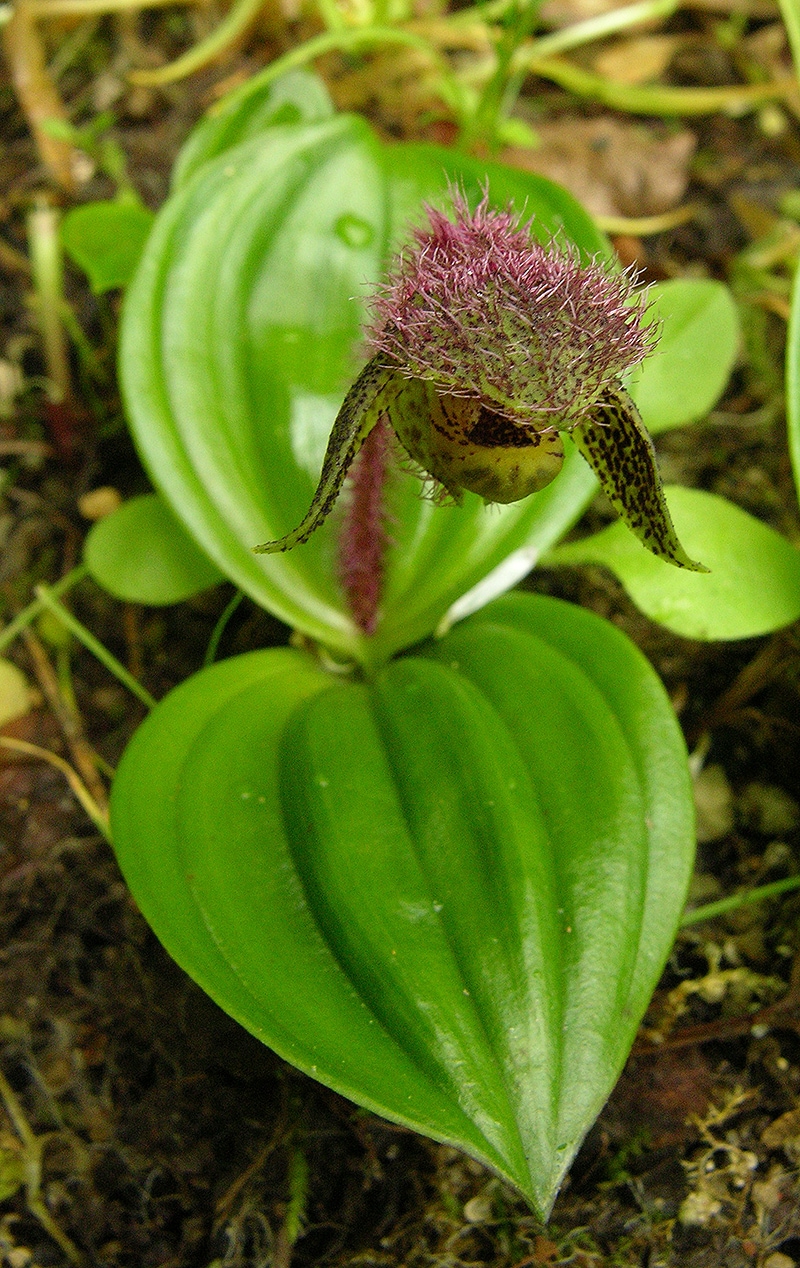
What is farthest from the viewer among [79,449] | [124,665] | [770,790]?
[79,449]

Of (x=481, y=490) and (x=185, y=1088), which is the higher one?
(x=481, y=490)

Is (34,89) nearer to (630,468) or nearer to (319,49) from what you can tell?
(319,49)

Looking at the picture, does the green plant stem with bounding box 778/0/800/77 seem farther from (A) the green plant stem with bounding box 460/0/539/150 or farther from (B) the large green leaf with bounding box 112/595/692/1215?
(B) the large green leaf with bounding box 112/595/692/1215

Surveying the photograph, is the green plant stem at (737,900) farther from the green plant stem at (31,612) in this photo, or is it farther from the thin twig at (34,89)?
the thin twig at (34,89)

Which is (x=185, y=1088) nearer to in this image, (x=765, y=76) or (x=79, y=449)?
(x=79, y=449)

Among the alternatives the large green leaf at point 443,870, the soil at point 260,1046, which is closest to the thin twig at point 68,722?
the soil at point 260,1046

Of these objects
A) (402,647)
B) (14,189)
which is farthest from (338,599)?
(14,189)

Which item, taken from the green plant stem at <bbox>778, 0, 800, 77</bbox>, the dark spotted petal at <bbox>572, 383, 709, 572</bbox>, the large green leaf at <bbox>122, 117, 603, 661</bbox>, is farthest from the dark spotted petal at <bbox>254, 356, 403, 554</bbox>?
the green plant stem at <bbox>778, 0, 800, 77</bbox>
